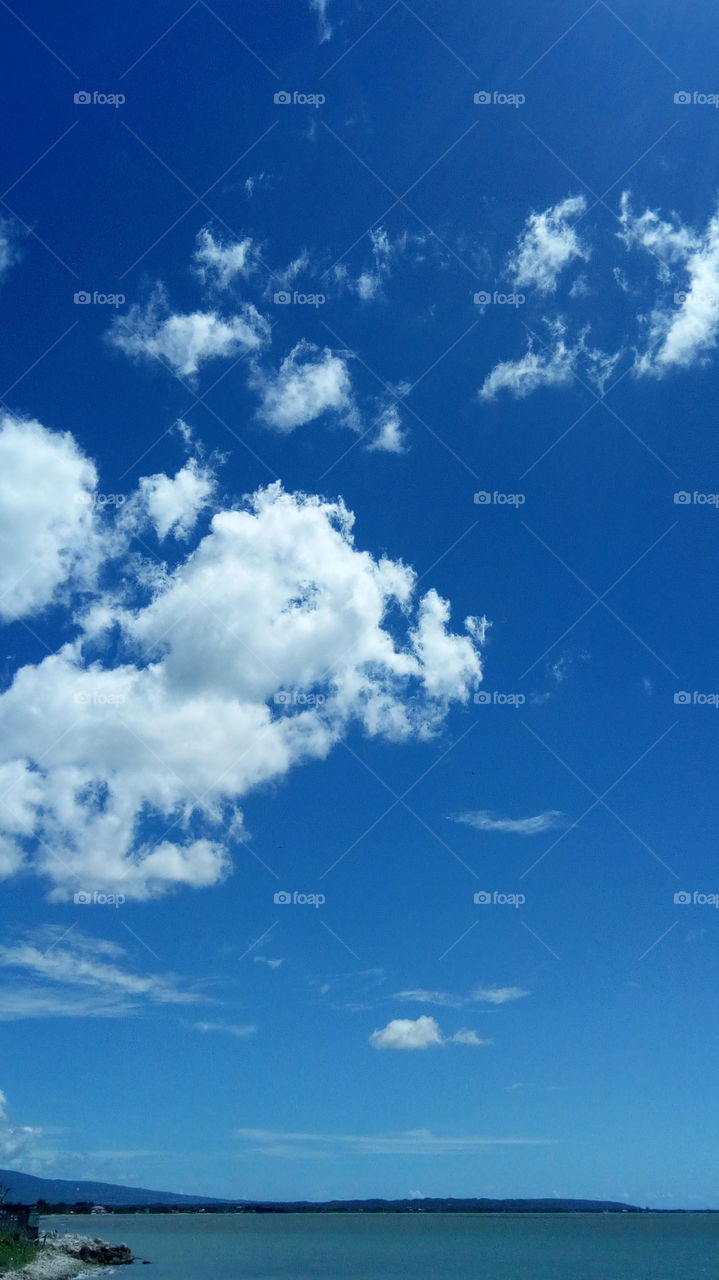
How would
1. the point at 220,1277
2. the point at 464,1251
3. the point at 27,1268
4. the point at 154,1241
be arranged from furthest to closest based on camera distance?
the point at 154,1241 → the point at 464,1251 → the point at 220,1277 → the point at 27,1268

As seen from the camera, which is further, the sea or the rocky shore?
the sea

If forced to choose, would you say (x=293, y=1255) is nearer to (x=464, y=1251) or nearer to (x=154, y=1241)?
(x=464, y=1251)

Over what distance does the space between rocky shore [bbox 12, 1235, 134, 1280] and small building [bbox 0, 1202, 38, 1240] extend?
1734 millimetres

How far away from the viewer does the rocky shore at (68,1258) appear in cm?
5459

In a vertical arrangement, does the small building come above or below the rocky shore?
above

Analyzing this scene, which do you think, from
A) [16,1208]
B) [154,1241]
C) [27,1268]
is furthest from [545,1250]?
[27,1268]

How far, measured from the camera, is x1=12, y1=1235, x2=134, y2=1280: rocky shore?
5459cm

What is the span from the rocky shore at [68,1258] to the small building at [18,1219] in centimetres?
173

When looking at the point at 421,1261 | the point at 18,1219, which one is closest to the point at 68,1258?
the point at 18,1219

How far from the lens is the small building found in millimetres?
64125

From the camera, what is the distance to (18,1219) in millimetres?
65812

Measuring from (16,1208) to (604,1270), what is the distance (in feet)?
151

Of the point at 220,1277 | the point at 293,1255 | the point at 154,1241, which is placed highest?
the point at 220,1277

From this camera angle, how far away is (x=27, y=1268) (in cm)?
5394
